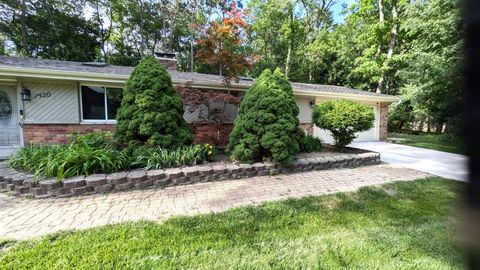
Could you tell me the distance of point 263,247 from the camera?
2.78m

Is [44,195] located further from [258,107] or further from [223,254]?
[258,107]

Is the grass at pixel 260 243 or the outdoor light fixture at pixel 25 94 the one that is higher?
the outdoor light fixture at pixel 25 94

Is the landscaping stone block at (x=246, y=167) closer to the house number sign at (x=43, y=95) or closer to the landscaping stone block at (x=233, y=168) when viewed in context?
the landscaping stone block at (x=233, y=168)

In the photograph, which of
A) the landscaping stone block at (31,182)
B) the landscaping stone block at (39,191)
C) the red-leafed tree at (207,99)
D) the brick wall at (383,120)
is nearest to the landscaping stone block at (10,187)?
the landscaping stone block at (31,182)

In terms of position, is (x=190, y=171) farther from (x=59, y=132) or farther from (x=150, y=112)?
(x=59, y=132)

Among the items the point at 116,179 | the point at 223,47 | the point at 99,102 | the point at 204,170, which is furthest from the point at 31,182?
the point at 223,47

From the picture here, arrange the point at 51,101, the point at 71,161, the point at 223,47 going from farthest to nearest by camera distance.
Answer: the point at 223,47 < the point at 51,101 < the point at 71,161

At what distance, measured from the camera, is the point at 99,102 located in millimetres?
7855

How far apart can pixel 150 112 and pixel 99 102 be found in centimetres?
326

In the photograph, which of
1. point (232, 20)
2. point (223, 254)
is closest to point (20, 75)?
point (232, 20)

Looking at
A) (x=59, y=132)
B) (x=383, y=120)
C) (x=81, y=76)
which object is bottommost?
(x=59, y=132)

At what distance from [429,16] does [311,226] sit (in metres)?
13.3

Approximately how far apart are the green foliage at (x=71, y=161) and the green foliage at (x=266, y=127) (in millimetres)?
2675

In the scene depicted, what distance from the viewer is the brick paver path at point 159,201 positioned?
3391mm
